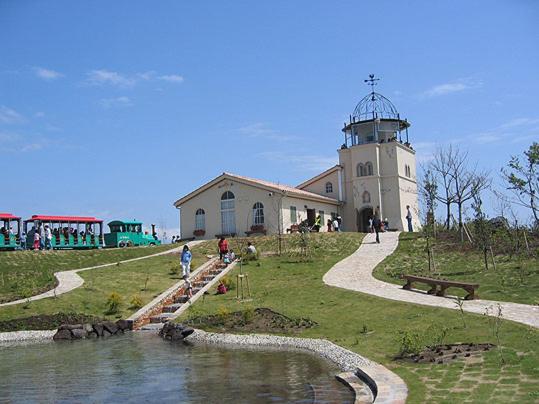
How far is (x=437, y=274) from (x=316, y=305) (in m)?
6.85

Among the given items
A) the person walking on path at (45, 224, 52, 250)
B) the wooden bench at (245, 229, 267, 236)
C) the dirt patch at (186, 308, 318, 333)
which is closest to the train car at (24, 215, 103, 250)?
the person walking on path at (45, 224, 52, 250)

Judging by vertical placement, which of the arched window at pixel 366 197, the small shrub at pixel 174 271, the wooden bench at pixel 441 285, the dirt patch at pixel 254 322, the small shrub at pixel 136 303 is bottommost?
the dirt patch at pixel 254 322

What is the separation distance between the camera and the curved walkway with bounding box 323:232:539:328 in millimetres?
14573

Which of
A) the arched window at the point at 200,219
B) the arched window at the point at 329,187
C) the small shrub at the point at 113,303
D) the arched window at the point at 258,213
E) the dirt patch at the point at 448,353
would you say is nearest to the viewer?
the dirt patch at the point at 448,353

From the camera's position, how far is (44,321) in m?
18.5

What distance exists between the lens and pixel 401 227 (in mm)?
44594

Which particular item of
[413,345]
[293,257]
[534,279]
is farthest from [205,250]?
[413,345]

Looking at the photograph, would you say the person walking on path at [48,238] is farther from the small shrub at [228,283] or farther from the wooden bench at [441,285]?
the wooden bench at [441,285]

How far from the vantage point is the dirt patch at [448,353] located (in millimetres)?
10219

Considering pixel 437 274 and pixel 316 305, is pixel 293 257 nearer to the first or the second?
pixel 437 274

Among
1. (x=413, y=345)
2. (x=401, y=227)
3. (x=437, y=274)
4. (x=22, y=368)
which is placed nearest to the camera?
(x=413, y=345)

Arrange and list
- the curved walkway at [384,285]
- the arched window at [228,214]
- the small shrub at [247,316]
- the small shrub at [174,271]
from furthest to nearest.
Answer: the arched window at [228,214] → the small shrub at [174,271] → the small shrub at [247,316] → the curved walkway at [384,285]

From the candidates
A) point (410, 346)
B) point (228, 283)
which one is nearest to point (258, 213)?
point (228, 283)

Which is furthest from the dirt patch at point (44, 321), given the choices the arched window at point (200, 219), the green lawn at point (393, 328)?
the arched window at point (200, 219)
